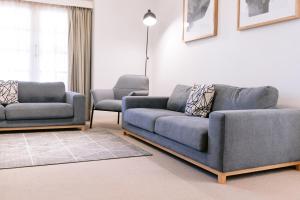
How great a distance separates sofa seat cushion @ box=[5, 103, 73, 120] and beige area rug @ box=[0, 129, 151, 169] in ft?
0.75

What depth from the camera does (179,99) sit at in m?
3.94

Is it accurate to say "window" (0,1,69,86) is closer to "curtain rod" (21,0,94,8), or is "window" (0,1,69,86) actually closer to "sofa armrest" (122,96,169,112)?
"curtain rod" (21,0,94,8)

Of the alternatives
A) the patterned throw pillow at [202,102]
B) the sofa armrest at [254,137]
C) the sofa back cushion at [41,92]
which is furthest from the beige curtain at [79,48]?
the sofa armrest at [254,137]

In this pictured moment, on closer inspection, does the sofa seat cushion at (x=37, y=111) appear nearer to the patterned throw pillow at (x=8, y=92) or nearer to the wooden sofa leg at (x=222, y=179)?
the patterned throw pillow at (x=8, y=92)

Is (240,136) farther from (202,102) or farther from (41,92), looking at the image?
(41,92)

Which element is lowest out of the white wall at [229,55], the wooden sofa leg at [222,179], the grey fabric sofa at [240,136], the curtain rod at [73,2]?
the wooden sofa leg at [222,179]

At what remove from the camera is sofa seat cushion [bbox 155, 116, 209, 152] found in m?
2.45

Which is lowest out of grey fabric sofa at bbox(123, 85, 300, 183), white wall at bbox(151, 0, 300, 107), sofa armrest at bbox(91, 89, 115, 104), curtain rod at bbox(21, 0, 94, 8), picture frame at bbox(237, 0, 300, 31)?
grey fabric sofa at bbox(123, 85, 300, 183)

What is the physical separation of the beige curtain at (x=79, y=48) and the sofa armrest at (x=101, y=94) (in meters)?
0.76

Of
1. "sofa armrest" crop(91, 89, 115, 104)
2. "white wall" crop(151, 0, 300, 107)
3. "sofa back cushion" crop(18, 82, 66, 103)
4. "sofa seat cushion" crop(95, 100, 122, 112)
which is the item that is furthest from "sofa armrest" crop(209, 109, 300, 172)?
"sofa back cushion" crop(18, 82, 66, 103)

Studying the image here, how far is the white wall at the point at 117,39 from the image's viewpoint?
544 centimetres

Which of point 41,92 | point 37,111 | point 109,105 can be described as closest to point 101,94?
point 109,105

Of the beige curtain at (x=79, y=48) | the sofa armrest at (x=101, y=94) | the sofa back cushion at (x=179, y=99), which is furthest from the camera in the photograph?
the beige curtain at (x=79, y=48)

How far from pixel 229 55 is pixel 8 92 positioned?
3132mm
